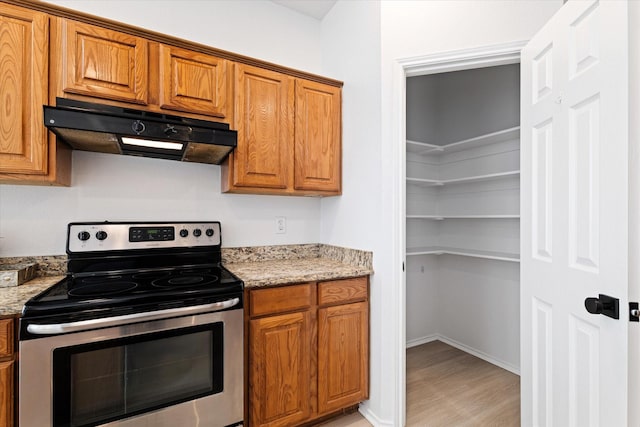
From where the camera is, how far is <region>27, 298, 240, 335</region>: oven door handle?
1160 mm

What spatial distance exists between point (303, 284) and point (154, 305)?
76 centimetres

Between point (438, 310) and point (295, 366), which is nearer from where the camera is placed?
point (295, 366)

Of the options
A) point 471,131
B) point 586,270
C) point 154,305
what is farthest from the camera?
point 471,131

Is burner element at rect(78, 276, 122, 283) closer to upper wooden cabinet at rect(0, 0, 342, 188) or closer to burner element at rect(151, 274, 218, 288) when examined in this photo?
burner element at rect(151, 274, 218, 288)

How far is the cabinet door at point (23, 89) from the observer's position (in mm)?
1384

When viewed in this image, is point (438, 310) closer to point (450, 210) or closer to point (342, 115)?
point (450, 210)

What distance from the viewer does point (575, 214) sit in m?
1.19

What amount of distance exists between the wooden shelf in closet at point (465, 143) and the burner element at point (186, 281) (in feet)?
6.56

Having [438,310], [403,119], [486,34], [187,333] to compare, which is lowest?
[438,310]

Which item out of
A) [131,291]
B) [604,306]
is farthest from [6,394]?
[604,306]

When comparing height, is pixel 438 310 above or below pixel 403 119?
below

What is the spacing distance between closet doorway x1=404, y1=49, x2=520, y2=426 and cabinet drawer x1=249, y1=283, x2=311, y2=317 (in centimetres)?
109

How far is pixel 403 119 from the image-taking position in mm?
1818

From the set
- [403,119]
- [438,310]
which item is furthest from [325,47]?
[438,310]
